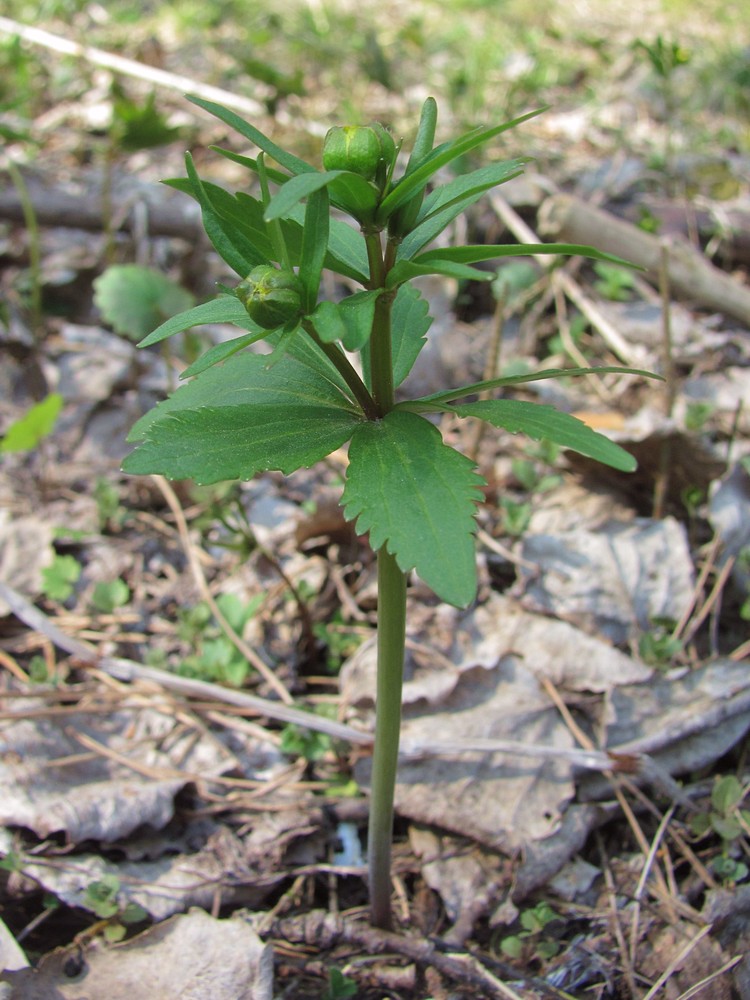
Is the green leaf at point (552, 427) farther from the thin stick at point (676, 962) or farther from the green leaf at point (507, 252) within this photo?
the thin stick at point (676, 962)

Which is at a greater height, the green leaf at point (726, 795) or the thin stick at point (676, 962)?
the green leaf at point (726, 795)

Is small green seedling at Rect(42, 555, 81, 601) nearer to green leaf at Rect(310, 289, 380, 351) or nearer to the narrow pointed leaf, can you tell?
green leaf at Rect(310, 289, 380, 351)

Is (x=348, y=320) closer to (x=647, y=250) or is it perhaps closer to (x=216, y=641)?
(x=216, y=641)

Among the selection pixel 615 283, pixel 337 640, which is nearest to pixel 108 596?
pixel 337 640

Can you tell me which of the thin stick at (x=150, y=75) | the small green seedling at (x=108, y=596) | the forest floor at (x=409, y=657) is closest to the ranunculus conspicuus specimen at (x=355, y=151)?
the forest floor at (x=409, y=657)

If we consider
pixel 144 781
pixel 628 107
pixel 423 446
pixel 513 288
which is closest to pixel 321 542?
pixel 144 781

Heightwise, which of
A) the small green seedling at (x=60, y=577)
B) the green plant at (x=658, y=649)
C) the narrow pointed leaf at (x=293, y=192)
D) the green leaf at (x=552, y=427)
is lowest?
Answer: the small green seedling at (x=60, y=577)

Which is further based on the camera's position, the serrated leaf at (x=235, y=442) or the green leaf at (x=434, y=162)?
the serrated leaf at (x=235, y=442)

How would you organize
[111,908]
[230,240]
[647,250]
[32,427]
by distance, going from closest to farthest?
1. [230,240]
2. [111,908]
3. [32,427]
4. [647,250]
